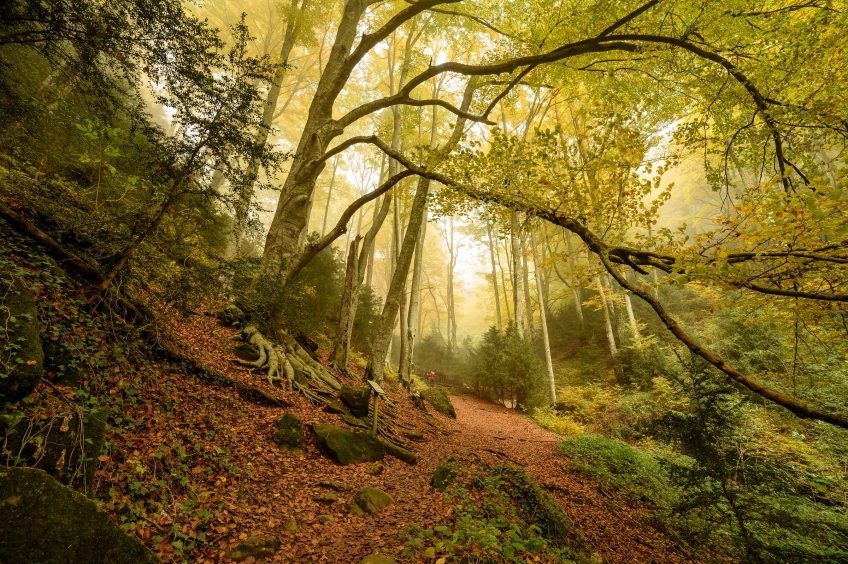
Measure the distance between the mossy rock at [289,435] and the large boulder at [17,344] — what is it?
291 cm

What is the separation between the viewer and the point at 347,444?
5641 millimetres

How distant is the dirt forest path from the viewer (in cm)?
361

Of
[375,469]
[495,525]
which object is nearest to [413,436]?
[375,469]

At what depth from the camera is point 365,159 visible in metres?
24.3

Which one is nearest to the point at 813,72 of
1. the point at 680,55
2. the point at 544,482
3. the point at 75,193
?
the point at 680,55

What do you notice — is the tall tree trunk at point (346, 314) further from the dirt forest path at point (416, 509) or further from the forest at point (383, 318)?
the dirt forest path at point (416, 509)

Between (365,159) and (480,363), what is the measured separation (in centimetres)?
1658

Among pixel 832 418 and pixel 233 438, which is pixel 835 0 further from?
pixel 233 438

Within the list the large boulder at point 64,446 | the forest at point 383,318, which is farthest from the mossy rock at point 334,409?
the large boulder at point 64,446

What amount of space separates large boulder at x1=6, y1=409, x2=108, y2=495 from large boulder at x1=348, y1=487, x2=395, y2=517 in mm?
2690

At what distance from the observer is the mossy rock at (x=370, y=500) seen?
4.29 meters

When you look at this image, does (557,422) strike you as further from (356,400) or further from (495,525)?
(495,525)

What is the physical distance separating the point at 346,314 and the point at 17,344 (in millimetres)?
7296

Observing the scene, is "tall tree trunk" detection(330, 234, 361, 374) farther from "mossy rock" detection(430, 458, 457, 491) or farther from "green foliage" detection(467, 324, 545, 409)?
"green foliage" detection(467, 324, 545, 409)
